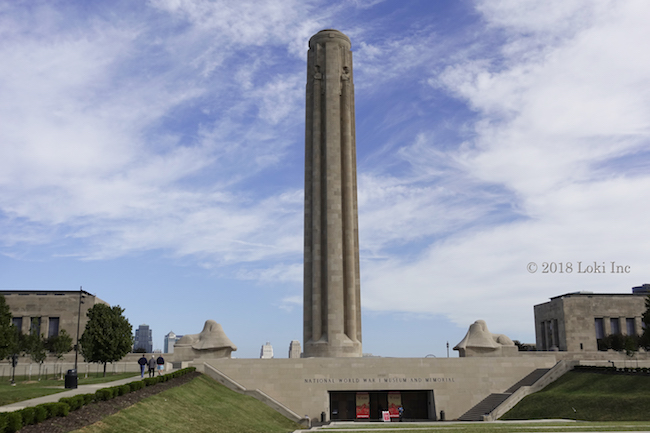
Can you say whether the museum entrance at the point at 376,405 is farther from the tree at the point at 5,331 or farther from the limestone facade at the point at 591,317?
the limestone facade at the point at 591,317

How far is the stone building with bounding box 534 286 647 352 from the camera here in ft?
270

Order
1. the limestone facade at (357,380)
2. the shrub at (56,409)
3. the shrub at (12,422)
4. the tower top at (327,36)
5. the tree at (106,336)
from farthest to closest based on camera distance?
1. the tower top at (327,36)
2. the tree at (106,336)
3. the limestone facade at (357,380)
4. the shrub at (56,409)
5. the shrub at (12,422)

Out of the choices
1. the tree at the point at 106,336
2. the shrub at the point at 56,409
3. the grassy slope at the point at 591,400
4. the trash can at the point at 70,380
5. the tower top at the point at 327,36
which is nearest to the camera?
the shrub at the point at 56,409

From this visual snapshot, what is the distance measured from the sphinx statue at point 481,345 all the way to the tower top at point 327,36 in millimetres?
33014

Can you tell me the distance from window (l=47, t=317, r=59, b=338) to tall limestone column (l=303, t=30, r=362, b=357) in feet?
115

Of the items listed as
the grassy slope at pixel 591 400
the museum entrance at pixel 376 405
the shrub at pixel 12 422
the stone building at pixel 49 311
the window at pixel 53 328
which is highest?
the stone building at pixel 49 311

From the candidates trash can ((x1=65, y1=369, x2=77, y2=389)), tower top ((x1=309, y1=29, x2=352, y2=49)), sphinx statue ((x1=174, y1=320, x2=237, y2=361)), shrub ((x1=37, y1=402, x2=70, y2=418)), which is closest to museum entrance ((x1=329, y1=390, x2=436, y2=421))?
sphinx statue ((x1=174, y1=320, x2=237, y2=361))

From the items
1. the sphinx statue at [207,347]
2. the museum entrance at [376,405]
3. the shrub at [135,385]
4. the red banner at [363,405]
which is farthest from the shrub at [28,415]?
the sphinx statue at [207,347]

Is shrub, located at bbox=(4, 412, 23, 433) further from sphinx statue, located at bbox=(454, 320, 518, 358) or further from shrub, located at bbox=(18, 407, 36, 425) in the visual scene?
sphinx statue, located at bbox=(454, 320, 518, 358)

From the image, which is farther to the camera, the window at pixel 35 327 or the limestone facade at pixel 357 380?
the window at pixel 35 327

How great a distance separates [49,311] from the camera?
72.2 m

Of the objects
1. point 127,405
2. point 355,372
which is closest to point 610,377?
point 355,372

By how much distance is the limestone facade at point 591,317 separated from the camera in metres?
82.3

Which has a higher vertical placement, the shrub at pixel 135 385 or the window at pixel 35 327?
the window at pixel 35 327
